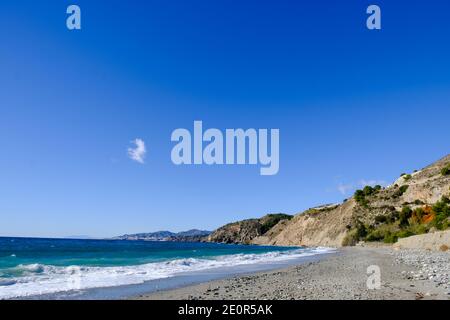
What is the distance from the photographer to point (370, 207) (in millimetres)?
106312

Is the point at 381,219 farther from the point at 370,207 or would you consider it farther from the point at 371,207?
the point at 370,207

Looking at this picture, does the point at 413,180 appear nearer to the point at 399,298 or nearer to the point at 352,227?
the point at 352,227

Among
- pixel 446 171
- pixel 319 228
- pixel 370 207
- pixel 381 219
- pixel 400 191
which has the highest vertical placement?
pixel 446 171

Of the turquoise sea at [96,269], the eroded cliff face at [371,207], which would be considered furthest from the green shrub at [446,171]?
the turquoise sea at [96,269]

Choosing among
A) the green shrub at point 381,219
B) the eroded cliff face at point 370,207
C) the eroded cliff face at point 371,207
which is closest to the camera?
the eroded cliff face at point 371,207

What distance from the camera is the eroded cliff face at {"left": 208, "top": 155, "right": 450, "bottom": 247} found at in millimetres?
87938

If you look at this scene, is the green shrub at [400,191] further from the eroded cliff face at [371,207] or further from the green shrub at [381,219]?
the green shrub at [381,219]

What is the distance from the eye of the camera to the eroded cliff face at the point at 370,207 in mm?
87938

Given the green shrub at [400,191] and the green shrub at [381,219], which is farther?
the green shrub at [400,191]

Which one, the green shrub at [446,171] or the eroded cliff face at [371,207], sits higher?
the green shrub at [446,171]

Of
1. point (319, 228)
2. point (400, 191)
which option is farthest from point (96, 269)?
point (319, 228)

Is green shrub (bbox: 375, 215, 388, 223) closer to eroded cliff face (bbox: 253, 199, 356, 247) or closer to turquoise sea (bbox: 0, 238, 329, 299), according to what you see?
eroded cliff face (bbox: 253, 199, 356, 247)
